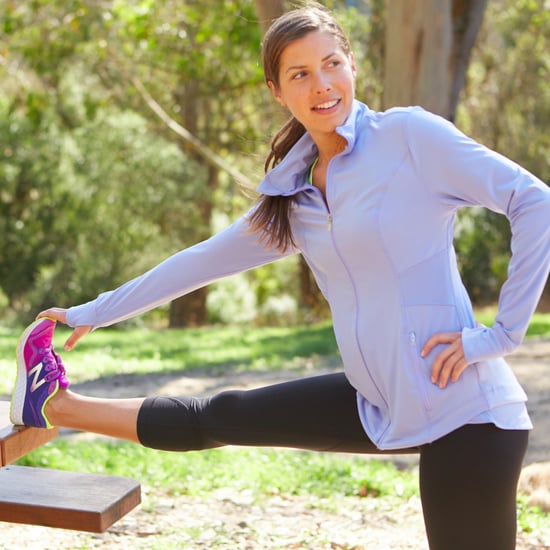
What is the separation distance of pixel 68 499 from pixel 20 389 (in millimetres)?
371

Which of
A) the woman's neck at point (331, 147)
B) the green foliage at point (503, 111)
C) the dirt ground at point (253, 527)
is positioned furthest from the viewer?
the green foliage at point (503, 111)

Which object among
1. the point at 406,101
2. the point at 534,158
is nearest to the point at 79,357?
the point at 406,101

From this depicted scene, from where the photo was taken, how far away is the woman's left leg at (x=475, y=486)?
7.48 ft

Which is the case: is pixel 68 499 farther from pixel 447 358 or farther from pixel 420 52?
pixel 420 52

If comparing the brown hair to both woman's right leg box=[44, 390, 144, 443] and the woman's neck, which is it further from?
woman's right leg box=[44, 390, 144, 443]

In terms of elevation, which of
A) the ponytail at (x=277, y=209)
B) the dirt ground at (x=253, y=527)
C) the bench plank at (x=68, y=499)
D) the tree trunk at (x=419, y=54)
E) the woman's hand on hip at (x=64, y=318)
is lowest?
the dirt ground at (x=253, y=527)

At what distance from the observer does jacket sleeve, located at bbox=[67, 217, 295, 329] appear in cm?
287

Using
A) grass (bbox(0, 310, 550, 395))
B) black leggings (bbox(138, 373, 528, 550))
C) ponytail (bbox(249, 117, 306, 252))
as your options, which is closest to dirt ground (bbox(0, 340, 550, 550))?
black leggings (bbox(138, 373, 528, 550))

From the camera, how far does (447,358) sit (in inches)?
91.3

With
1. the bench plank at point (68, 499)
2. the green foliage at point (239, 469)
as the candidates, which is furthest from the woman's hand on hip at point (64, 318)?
the green foliage at point (239, 469)

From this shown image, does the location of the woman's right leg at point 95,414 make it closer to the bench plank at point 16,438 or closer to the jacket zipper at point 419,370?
the bench plank at point 16,438

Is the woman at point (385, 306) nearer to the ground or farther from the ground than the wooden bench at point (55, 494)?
farther from the ground

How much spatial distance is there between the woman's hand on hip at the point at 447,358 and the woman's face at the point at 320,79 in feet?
2.13

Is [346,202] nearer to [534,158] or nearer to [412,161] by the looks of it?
[412,161]
